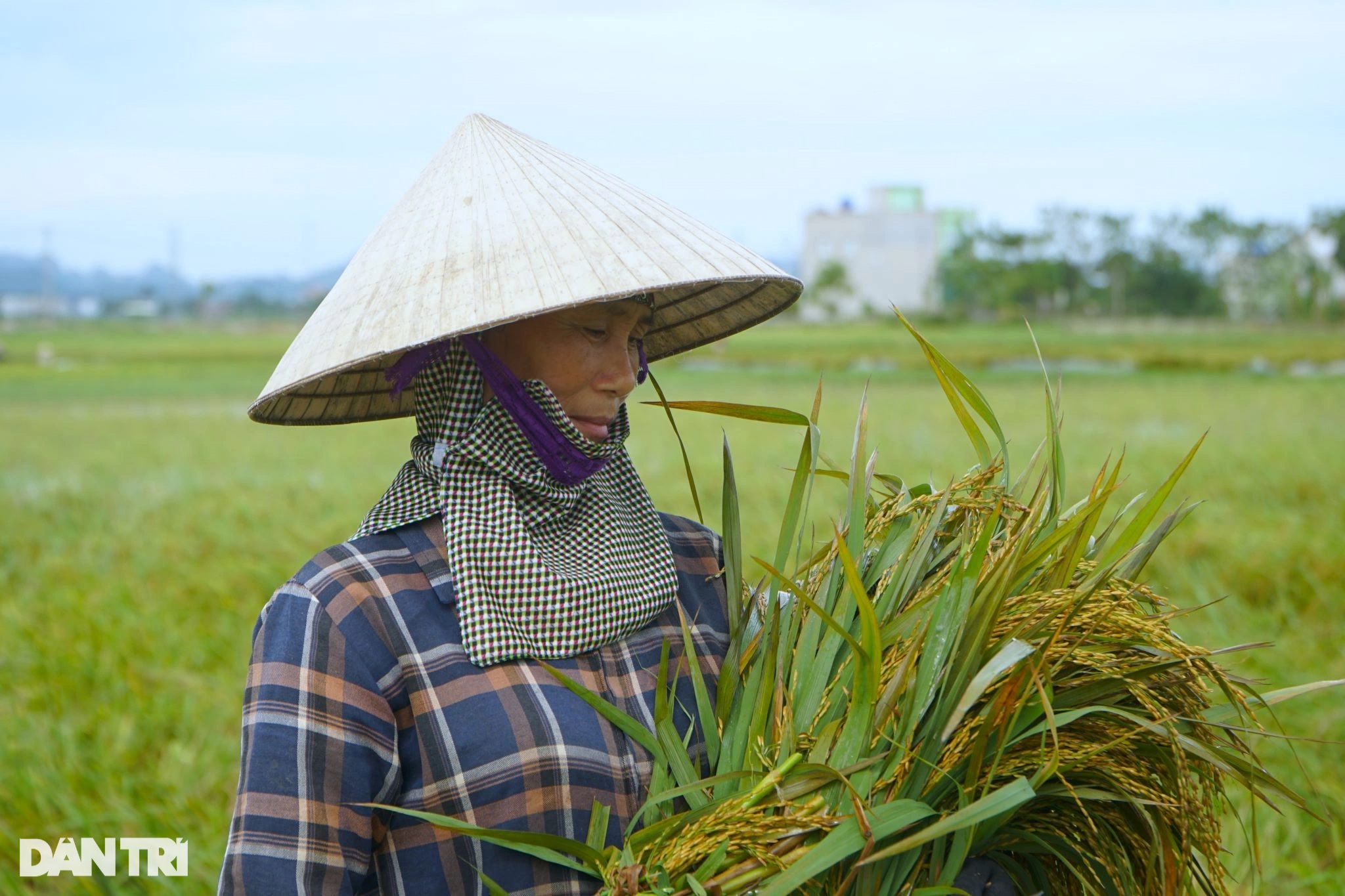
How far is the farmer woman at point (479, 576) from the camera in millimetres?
1158

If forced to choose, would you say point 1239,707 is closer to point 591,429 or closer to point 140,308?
point 591,429

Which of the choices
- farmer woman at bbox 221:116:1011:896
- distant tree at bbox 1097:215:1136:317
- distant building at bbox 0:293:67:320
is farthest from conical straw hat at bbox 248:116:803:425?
distant building at bbox 0:293:67:320

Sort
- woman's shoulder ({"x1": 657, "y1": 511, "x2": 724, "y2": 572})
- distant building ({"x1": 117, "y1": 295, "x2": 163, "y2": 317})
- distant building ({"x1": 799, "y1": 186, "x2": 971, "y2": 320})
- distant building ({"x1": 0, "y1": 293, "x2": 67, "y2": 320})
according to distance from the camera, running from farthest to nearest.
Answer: distant building ({"x1": 799, "y1": 186, "x2": 971, "y2": 320}), distant building ({"x1": 117, "y1": 295, "x2": 163, "y2": 317}), distant building ({"x1": 0, "y1": 293, "x2": 67, "y2": 320}), woman's shoulder ({"x1": 657, "y1": 511, "x2": 724, "y2": 572})

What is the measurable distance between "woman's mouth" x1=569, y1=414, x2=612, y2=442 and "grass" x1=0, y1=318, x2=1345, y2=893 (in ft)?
1.05

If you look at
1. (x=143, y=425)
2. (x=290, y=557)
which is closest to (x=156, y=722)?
(x=290, y=557)

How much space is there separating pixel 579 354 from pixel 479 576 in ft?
0.90

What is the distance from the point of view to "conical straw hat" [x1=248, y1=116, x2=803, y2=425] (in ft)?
3.94

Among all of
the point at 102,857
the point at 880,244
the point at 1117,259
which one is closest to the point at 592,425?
the point at 102,857

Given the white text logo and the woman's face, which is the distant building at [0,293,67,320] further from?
the woman's face

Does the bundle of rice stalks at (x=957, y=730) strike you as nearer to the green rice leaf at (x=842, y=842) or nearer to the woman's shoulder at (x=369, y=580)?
the green rice leaf at (x=842, y=842)

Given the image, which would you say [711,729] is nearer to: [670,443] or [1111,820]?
[1111,820]

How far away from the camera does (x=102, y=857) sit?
297 centimetres

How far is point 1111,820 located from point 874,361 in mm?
27512

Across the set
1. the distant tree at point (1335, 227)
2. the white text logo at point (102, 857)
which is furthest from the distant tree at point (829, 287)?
the white text logo at point (102, 857)
